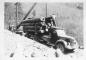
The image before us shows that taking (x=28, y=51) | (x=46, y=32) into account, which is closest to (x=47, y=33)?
(x=46, y=32)

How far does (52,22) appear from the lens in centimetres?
241

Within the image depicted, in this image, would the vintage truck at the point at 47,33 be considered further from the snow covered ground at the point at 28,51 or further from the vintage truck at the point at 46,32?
the snow covered ground at the point at 28,51

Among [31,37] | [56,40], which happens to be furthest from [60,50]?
[31,37]

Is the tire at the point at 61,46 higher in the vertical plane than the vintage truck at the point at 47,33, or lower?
lower

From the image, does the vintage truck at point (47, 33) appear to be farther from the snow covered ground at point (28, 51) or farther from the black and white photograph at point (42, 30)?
the snow covered ground at point (28, 51)

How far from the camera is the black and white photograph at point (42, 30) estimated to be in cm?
239

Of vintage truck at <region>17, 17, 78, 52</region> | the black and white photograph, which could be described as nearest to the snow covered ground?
the black and white photograph

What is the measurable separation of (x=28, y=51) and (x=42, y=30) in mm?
439

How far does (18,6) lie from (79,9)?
3.53 ft

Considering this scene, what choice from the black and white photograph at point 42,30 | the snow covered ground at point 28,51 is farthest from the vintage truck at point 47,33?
the snow covered ground at point 28,51

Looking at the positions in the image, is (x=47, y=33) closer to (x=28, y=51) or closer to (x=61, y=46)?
(x=61, y=46)

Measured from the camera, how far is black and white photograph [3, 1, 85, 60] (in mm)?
2387

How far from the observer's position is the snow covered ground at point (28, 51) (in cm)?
238

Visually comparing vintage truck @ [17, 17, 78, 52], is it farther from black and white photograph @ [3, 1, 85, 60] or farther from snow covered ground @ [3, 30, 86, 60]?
snow covered ground @ [3, 30, 86, 60]
